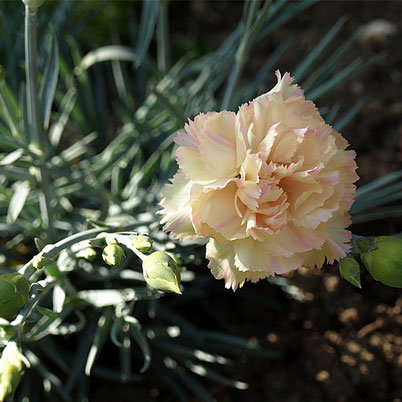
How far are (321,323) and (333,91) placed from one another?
0.81 metres

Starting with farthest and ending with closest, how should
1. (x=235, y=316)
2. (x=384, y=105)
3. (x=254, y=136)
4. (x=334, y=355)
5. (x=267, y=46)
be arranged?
(x=267, y=46) → (x=384, y=105) → (x=235, y=316) → (x=334, y=355) → (x=254, y=136)

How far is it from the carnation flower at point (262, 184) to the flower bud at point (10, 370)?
22 cm

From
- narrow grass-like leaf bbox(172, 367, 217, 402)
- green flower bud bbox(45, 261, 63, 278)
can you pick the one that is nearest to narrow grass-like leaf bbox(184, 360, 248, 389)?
narrow grass-like leaf bbox(172, 367, 217, 402)

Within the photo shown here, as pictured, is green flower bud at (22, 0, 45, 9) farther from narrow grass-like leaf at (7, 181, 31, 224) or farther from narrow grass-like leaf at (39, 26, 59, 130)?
narrow grass-like leaf at (7, 181, 31, 224)

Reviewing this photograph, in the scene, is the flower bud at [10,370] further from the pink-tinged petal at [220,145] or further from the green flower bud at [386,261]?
the green flower bud at [386,261]

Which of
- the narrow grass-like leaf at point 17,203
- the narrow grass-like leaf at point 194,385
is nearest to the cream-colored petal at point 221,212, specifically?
the narrow grass-like leaf at point 17,203

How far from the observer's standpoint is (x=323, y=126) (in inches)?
24.8

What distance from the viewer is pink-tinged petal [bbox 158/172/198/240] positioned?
0.64m

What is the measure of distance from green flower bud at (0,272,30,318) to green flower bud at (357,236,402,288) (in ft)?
1.37

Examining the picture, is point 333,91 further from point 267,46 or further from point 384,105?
point 267,46

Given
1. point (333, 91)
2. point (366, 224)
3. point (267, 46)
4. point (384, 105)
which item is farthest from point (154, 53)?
point (366, 224)

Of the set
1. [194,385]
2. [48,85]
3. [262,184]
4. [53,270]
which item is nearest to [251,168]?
[262,184]

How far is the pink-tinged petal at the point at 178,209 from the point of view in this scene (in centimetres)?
64

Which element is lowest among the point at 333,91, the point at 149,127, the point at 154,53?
the point at 333,91
